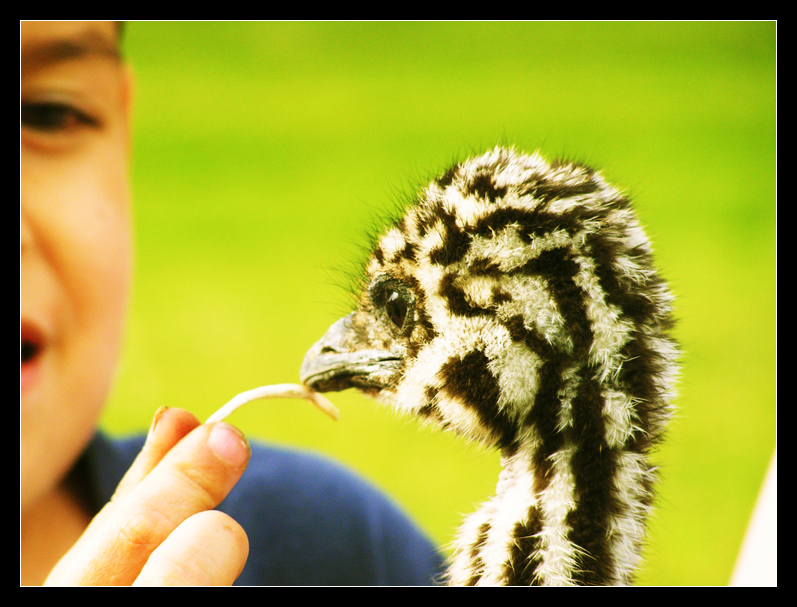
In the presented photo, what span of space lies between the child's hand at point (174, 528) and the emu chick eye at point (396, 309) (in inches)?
16.6

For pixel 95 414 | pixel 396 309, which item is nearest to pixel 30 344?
pixel 95 414

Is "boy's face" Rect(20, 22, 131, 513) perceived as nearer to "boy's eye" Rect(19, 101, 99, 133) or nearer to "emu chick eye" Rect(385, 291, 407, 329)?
"boy's eye" Rect(19, 101, 99, 133)

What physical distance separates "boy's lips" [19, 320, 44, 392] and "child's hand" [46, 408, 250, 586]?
0.71m

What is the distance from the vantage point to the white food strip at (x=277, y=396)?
149 cm

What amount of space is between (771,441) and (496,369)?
1.52 meters

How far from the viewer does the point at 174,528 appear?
52.9 inches

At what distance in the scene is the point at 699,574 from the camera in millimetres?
2455

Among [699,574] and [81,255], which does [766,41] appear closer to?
[699,574]

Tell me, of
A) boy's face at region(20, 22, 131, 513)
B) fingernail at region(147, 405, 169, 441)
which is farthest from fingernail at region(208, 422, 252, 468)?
boy's face at region(20, 22, 131, 513)

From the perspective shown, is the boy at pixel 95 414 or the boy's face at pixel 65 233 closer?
the boy at pixel 95 414

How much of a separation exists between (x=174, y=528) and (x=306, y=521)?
3.51ft

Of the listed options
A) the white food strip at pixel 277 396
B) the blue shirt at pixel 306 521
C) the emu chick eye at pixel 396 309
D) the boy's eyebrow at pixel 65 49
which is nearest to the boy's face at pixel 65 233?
the boy's eyebrow at pixel 65 49

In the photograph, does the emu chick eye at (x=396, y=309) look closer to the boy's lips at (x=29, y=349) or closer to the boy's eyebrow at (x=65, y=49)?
the boy's lips at (x=29, y=349)

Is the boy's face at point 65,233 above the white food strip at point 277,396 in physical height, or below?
above
